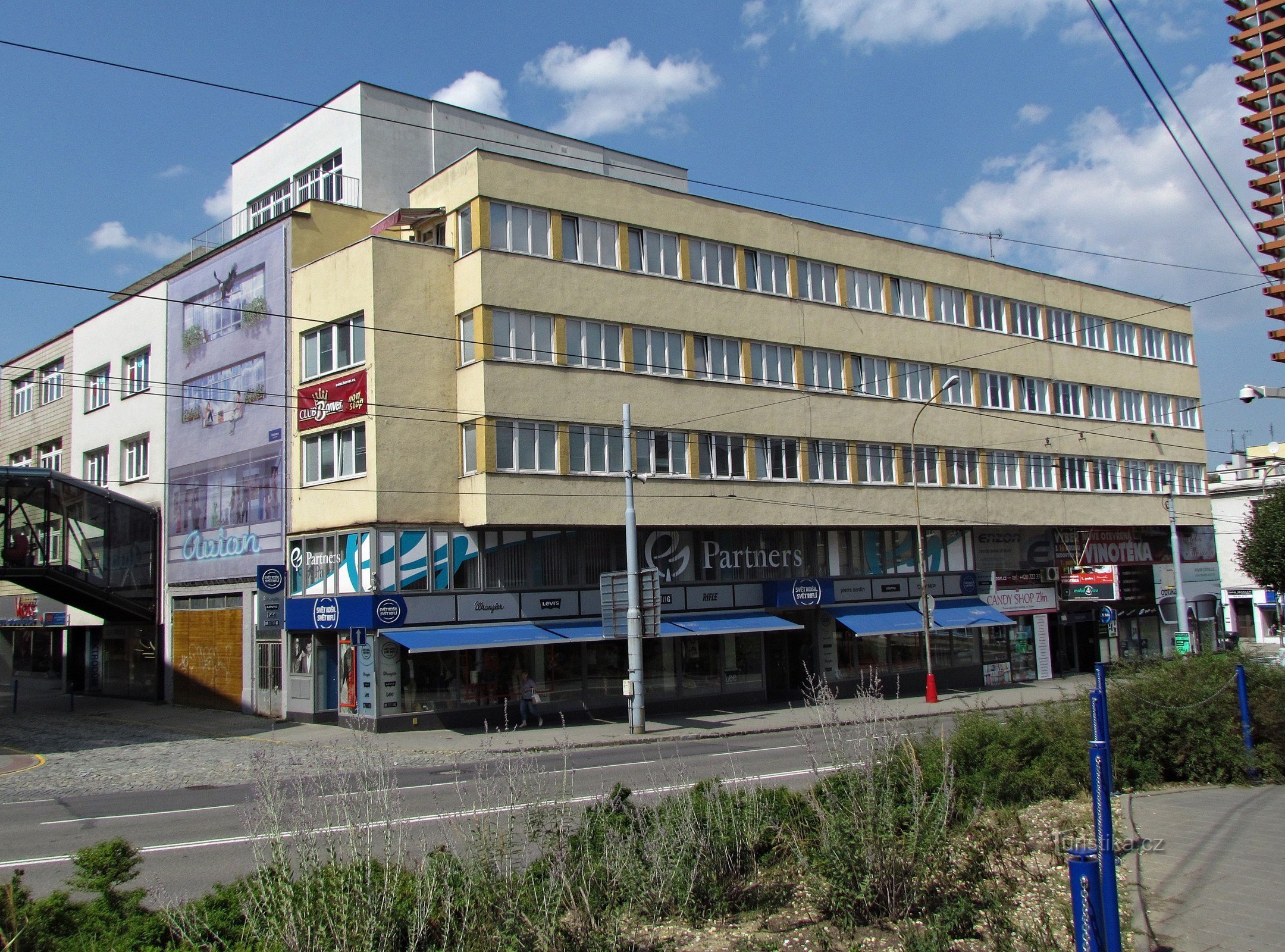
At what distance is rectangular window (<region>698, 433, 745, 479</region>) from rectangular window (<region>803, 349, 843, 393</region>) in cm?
379

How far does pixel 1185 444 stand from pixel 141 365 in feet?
141

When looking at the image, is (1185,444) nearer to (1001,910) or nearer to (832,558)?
(832,558)

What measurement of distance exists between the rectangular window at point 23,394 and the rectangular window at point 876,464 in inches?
1374

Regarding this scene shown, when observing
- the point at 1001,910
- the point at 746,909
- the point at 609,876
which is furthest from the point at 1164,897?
the point at 609,876

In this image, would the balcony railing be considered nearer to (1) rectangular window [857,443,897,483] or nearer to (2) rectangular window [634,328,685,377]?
(2) rectangular window [634,328,685,377]

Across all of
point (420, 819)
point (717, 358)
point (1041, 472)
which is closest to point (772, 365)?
point (717, 358)

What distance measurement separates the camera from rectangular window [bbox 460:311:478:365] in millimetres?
26781

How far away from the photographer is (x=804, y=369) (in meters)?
33.4

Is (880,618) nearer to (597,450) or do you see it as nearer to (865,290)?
(865,290)

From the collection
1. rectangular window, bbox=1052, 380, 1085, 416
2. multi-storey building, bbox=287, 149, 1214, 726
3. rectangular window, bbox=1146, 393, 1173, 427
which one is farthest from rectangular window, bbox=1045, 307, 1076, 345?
rectangular window, bbox=1146, 393, 1173, 427

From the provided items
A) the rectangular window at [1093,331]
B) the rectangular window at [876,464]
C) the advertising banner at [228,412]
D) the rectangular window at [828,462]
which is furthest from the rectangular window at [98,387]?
the rectangular window at [1093,331]

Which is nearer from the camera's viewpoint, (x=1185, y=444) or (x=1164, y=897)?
(x=1164, y=897)

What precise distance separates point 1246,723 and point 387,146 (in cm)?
2916

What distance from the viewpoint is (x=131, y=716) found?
102 feet
